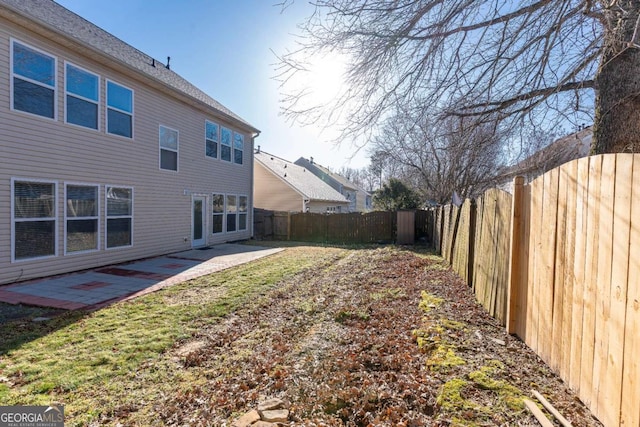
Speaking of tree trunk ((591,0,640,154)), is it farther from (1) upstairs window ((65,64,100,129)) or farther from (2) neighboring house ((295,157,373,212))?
(2) neighboring house ((295,157,373,212))

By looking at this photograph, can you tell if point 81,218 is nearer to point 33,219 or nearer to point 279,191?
point 33,219

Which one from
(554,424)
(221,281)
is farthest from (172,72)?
(554,424)

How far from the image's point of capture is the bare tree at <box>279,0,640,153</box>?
390 centimetres

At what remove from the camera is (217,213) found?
13.3m

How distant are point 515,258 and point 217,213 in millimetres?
11634

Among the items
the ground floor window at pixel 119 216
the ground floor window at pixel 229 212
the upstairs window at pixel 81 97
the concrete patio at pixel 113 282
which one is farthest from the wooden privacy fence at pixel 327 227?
the upstairs window at pixel 81 97

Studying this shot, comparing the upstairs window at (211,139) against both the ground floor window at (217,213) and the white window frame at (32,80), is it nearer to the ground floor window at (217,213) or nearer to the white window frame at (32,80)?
the ground floor window at (217,213)

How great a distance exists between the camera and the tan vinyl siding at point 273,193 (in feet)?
65.6

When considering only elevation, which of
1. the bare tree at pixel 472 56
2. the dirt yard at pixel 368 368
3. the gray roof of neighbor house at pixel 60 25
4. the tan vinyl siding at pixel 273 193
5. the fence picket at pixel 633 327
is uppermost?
the gray roof of neighbor house at pixel 60 25

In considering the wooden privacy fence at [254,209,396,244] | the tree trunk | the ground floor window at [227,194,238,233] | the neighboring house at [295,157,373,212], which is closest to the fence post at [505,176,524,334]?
the tree trunk

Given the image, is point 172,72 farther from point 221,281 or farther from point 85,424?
point 85,424

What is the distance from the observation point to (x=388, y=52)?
421 centimetres

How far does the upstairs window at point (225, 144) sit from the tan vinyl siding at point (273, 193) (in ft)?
21.1

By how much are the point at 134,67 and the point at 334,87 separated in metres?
6.73
